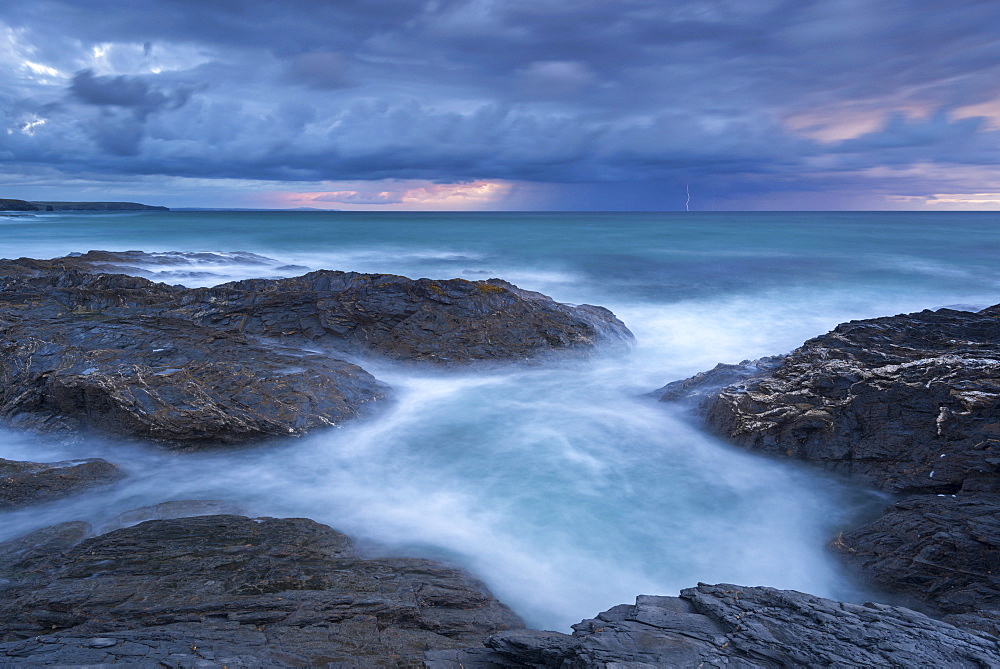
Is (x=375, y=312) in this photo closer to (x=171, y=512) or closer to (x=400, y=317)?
(x=400, y=317)

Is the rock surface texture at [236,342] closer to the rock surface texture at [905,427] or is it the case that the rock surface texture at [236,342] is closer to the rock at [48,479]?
the rock at [48,479]

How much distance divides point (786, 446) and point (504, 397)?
4.85m

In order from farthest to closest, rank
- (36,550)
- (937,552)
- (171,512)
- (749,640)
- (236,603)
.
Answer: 1. (171,512)
2. (36,550)
3. (937,552)
4. (236,603)
5. (749,640)

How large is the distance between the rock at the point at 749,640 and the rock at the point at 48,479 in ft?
18.2

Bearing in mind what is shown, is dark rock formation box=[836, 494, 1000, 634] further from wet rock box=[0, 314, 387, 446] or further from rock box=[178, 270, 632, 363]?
rock box=[178, 270, 632, 363]

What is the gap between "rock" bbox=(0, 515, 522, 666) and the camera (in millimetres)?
3471

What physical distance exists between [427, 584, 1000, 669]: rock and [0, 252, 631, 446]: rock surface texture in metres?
5.96

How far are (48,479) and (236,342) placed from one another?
4.10 metres

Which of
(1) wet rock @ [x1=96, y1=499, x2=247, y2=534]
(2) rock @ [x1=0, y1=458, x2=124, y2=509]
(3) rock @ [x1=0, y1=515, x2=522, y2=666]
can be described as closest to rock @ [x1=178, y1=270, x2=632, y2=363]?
(2) rock @ [x1=0, y1=458, x2=124, y2=509]

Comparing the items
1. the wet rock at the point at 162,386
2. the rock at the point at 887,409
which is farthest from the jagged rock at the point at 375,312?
the rock at the point at 887,409

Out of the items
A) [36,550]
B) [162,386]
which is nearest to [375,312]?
[162,386]

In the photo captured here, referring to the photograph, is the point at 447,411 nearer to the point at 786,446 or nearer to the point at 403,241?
the point at 786,446

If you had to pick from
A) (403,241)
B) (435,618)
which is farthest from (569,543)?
(403,241)

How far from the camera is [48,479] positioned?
658 centimetres
